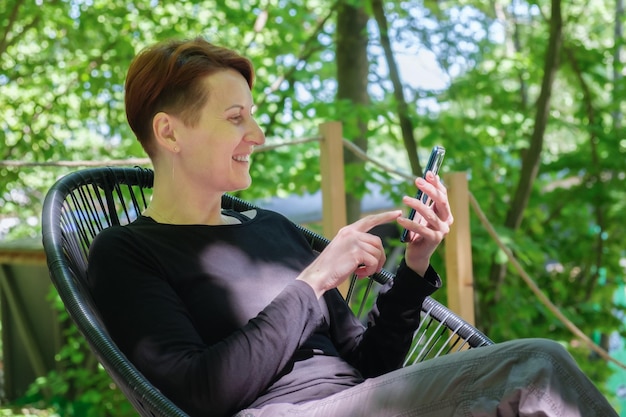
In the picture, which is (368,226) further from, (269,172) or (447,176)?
(269,172)

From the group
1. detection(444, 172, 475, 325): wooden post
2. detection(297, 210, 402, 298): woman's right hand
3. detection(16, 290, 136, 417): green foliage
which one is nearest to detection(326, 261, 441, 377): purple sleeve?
detection(297, 210, 402, 298): woman's right hand

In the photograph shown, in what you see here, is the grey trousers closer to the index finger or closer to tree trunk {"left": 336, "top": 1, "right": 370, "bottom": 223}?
the index finger

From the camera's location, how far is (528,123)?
4969 mm

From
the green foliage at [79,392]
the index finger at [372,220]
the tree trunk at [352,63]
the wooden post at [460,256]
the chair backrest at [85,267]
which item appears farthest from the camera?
the tree trunk at [352,63]

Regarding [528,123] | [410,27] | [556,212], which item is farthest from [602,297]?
[410,27]

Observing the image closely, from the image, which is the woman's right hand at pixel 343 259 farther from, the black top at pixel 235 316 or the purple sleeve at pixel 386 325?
the purple sleeve at pixel 386 325

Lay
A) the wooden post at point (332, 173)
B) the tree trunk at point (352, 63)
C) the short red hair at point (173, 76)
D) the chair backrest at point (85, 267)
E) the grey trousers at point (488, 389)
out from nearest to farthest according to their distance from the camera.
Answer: the grey trousers at point (488, 389) < the chair backrest at point (85, 267) < the short red hair at point (173, 76) < the wooden post at point (332, 173) < the tree trunk at point (352, 63)

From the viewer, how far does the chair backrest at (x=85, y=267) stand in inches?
48.5

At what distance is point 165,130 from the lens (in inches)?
58.3

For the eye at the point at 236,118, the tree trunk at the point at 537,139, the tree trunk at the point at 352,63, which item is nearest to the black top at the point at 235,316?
the eye at the point at 236,118

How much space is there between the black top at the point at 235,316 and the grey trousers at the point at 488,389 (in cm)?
10

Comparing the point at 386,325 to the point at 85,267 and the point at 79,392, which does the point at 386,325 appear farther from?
the point at 79,392

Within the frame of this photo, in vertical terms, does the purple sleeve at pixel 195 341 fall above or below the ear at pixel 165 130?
below

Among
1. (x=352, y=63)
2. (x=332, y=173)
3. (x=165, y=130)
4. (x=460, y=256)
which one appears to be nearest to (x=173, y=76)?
(x=165, y=130)
